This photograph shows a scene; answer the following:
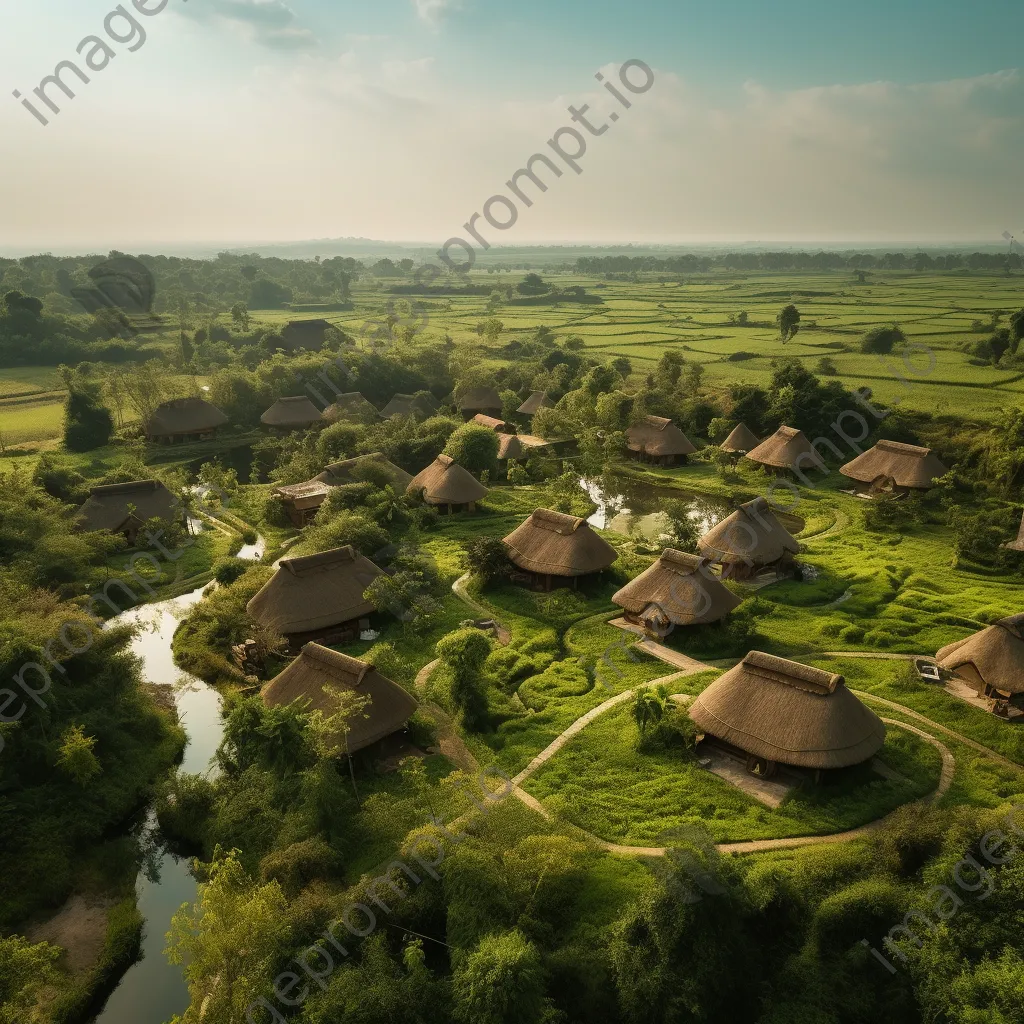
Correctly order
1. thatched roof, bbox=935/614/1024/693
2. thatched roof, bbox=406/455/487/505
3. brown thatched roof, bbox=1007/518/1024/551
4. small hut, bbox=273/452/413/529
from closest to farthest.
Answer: thatched roof, bbox=935/614/1024/693 < brown thatched roof, bbox=1007/518/1024/551 < small hut, bbox=273/452/413/529 < thatched roof, bbox=406/455/487/505

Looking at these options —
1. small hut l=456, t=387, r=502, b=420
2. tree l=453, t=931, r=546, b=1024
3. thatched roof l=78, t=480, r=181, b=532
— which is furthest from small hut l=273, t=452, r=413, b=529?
tree l=453, t=931, r=546, b=1024

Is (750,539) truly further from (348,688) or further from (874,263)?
(874,263)

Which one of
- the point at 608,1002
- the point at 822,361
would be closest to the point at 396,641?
the point at 608,1002

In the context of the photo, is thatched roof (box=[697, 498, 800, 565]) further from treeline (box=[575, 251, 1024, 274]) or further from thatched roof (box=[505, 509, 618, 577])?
treeline (box=[575, 251, 1024, 274])

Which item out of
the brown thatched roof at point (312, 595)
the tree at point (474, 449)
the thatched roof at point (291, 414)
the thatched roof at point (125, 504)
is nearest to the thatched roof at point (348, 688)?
the brown thatched roof at point (312, 595)

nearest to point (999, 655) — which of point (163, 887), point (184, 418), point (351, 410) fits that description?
point (163, 887)

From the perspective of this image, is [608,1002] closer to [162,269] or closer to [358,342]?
[358,342]

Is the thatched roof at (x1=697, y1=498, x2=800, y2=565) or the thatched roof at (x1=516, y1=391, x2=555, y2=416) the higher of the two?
the thatched roof at (x1=516, y1=391, x2=555, y2=416)
